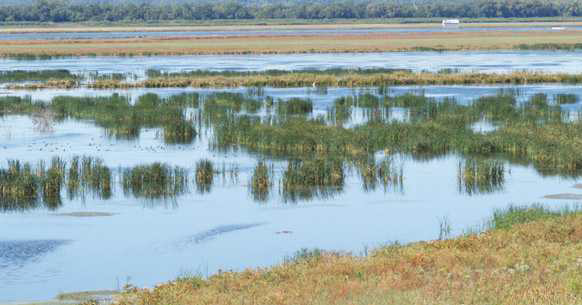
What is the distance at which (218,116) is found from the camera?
124ft

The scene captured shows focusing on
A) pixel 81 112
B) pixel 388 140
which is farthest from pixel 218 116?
pixel 388 140

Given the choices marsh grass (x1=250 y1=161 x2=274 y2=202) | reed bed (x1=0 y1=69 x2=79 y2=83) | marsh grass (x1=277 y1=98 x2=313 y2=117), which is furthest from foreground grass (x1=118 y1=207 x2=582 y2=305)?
reed bed (x1=0 y1=69 x2=79 y2=83)

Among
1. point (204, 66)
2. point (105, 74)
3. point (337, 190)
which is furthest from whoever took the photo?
point (204, 66)

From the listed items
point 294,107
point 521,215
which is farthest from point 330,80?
point 521,215

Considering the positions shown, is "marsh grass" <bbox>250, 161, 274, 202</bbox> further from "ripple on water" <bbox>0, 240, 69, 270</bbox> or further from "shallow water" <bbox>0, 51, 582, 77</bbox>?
"shallow water" <bbox>0, 51, 582, 77</bbox>

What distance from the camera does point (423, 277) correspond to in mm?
13930

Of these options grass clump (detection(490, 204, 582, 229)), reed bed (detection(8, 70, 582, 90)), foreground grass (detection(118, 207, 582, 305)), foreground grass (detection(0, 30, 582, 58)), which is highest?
foreground grass (detection(118, 207, 582, 305))

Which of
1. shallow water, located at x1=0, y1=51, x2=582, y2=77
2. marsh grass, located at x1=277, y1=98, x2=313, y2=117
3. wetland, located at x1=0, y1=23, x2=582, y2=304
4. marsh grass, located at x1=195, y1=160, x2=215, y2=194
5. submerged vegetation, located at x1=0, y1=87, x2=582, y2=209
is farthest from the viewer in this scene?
shallow water, located at x1=0, y1=51, x2=582, y2=77

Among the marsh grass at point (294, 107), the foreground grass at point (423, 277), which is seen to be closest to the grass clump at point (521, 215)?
the foreground grass at point (423, 277)

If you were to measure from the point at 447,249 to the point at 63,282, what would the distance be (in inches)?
239

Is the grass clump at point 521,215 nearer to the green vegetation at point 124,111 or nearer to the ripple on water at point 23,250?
the ripple on water at point 23,250

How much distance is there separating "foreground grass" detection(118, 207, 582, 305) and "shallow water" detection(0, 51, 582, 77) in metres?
45.1

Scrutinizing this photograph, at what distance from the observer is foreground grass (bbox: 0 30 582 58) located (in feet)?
310

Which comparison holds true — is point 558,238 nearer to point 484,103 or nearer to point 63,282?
point 63,282
